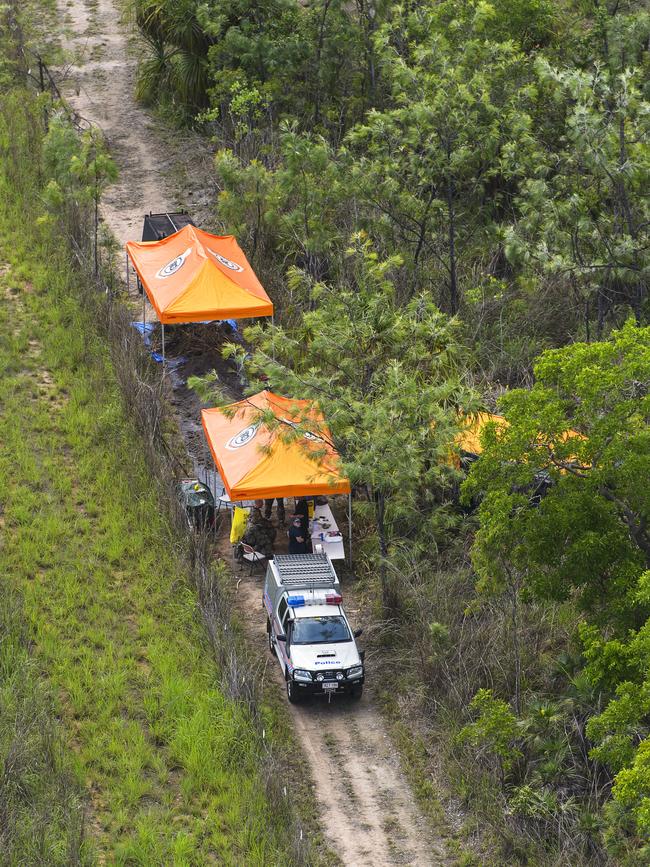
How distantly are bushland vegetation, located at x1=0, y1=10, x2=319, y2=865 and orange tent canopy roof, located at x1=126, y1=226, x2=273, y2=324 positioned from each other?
1181 millimetres

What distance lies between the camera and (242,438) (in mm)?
22656

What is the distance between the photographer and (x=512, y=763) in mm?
17453

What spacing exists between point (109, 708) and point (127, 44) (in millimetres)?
31811

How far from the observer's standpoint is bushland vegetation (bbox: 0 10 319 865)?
16422mm

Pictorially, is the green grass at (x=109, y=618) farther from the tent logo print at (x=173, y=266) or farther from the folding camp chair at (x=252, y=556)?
the tent logo print at (x=173, y=266)

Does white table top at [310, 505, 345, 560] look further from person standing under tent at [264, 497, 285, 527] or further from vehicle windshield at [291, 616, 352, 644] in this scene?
vehicle windshield at [291, 616, 352, 644]

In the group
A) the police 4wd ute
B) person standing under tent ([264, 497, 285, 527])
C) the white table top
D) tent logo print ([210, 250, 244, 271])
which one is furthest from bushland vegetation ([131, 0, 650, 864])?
tent logo print ([210, 250, 244, 271])

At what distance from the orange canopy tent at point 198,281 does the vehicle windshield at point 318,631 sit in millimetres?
8547

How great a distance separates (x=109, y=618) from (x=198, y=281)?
27.8 feet

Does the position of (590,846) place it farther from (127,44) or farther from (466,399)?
(127,44)

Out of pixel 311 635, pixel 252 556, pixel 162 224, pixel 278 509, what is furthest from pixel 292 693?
pixel 162 224

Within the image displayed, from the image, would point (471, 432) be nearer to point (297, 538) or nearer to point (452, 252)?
point (297, 538)

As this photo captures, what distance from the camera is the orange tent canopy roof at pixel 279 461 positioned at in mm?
21125

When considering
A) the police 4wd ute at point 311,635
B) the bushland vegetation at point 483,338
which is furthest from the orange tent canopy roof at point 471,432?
the police 4wd ute at point 311,635
